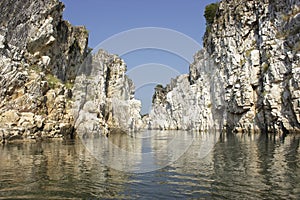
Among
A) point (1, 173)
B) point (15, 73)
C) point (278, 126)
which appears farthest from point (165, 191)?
point (278, 126)

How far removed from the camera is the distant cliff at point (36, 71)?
43906 millimetres

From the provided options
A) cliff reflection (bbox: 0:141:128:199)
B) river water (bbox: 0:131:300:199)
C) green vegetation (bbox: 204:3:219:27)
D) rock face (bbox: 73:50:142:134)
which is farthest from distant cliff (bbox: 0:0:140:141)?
green vegetation (bbox: 204:3:219:27)

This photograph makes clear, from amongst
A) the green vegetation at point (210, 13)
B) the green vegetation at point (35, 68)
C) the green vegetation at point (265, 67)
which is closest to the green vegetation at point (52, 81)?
the green vegetation at point (35, 68)

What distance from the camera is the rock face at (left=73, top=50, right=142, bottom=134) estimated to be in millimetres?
61531

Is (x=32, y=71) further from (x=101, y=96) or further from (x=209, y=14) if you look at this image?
(x=209, y=14)

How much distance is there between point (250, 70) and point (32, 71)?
44.8m

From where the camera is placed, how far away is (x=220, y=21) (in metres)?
85.4

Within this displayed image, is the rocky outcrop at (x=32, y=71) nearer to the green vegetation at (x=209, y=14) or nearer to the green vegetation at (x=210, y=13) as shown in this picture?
the green vegetation at (x=209, y=14)

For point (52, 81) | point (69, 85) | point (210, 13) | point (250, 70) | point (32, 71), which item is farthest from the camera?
point (210, 13)

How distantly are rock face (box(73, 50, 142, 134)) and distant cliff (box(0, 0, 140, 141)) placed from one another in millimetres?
1294

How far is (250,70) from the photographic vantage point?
225ft

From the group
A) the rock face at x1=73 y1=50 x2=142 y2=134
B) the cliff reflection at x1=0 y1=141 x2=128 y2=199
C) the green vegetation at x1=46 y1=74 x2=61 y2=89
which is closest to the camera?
the cliff reflection at x1=0 y1=141 x2=128 y2=199

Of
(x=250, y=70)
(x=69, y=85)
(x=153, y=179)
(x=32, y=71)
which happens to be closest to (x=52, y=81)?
(x=32, y=71)

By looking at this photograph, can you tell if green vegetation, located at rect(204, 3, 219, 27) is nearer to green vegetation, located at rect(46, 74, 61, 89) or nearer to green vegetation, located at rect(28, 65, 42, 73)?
green vegetation, located at rect(46, 74, 61, 89)
